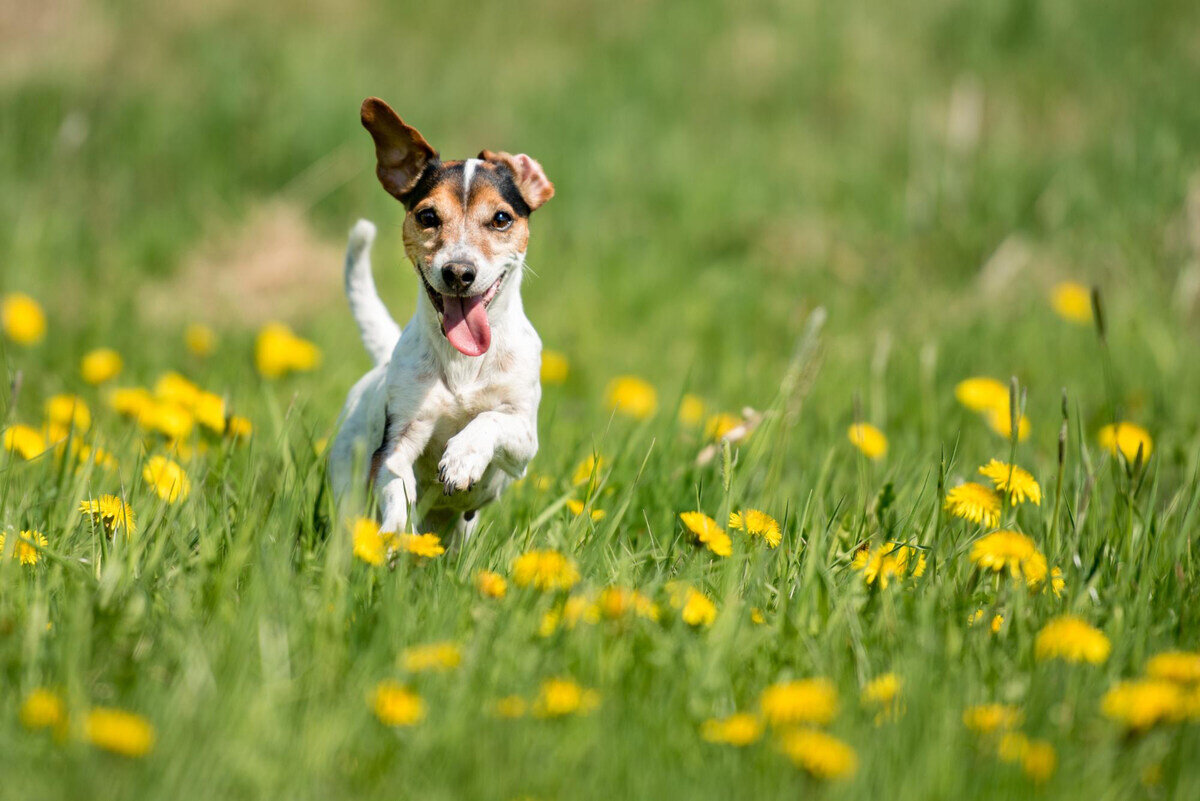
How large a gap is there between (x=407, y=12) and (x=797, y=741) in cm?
946

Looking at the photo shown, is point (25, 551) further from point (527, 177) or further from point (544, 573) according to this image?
point (527, 177)

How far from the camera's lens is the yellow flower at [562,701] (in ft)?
7.06

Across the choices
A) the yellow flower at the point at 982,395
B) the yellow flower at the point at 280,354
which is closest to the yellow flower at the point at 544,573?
the yellow flower at the point at 982,395

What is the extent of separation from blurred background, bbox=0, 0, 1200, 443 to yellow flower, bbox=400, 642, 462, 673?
3.44 metres

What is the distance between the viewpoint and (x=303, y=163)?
825 centimetres

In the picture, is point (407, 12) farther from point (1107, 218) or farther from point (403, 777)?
point (403, 777)

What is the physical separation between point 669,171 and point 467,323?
5.50 m

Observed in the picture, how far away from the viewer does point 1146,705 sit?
210cm

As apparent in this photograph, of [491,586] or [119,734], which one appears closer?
[119,734]

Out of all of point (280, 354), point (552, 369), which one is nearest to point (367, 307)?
point (280, 354)

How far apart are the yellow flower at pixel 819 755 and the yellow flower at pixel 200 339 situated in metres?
4.29

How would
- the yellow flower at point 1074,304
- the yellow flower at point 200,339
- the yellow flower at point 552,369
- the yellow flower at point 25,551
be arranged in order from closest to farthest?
the yellow flower at point 25,551 < the yellow flower at point 200,339 < the yellow flower at point 552,369 < the yellow flower at point 1074,304

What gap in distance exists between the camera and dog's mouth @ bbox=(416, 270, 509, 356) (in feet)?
11.2

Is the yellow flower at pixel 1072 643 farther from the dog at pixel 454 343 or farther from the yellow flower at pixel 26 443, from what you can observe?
the yellow flower at pixel 26 443
